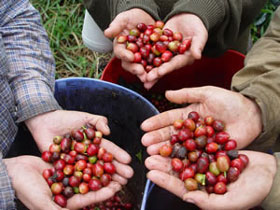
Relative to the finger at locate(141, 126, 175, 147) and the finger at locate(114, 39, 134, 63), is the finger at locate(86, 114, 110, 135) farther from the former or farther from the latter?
the finger at locate(114, 39, 134, 63)

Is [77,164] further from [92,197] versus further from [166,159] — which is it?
[166,159]

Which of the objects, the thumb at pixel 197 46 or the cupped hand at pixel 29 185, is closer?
the cupped hand at pixel 29 185

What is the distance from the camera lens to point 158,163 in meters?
2.18

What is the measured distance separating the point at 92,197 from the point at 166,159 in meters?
0.61

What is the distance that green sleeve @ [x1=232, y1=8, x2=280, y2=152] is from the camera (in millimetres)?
2203

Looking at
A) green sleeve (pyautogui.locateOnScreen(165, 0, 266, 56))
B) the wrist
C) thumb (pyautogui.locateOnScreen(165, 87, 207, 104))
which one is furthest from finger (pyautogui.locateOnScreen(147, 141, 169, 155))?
green sleeve (pyautogui.locateOnScreen(165, 0, 266, 56))

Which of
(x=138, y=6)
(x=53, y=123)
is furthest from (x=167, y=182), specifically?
(x=138, y=6)

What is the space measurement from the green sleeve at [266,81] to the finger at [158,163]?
75 centimetres

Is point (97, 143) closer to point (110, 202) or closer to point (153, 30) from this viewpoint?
point (110, 202)

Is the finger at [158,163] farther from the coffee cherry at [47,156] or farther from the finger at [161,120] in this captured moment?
the coffee cherry at [47,156]

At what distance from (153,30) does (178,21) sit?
A: 26 cm

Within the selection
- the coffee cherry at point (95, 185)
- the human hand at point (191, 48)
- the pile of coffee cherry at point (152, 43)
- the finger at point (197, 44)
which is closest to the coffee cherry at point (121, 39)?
the pile of coffee cherry at point (152, 43)

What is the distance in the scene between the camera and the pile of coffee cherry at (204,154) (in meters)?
2.10

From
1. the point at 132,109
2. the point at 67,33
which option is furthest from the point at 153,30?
the point at 67,33
